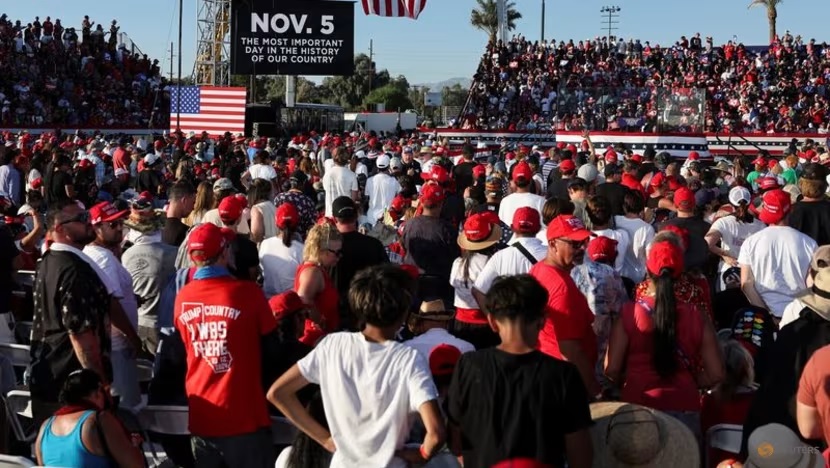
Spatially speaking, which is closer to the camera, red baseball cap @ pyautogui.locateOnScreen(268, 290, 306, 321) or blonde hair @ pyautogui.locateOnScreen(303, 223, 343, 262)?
red baseball cap @ pyautogui.locateOnScreen(268, 290, 306, 321)

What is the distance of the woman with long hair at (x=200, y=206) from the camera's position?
8.56m

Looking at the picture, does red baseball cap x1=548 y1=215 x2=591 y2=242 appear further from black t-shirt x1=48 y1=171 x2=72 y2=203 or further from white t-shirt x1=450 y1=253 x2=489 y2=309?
black t-shirt x1=48 y1=171 x2=72 y2=203

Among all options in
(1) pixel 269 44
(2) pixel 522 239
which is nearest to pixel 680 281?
(2) pixel 522 239

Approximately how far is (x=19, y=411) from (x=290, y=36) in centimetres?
2890

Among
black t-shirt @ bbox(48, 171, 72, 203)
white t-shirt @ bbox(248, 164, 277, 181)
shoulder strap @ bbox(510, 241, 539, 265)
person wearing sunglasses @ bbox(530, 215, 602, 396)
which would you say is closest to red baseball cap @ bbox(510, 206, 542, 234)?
shoulder strap @ bbox(510, 241, 539, 265)

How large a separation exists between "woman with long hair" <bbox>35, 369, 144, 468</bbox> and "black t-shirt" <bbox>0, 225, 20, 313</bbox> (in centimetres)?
280

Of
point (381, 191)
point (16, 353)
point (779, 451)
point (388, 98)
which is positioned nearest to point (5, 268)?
point (16, 353)

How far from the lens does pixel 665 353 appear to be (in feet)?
15.0

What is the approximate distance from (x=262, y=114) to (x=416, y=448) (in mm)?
31495

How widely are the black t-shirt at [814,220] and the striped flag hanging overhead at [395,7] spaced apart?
29305mm

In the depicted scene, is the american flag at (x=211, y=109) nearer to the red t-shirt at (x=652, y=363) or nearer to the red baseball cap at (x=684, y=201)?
the red baseball cap at (x=684, y=201)

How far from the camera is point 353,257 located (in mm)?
7164

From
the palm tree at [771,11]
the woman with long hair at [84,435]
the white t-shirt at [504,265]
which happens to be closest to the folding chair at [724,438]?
the white t-shirt at [504,265]

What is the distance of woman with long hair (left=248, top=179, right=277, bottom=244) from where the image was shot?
28.2 feet
